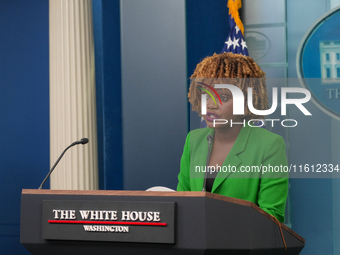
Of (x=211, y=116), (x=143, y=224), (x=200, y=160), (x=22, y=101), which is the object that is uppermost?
(x=22, y=101)

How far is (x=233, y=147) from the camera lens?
1.78 meters

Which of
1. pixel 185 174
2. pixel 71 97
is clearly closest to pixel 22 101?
pixel 71 97

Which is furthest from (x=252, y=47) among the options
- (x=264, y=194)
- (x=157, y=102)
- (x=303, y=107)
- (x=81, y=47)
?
(x=264, y=194)

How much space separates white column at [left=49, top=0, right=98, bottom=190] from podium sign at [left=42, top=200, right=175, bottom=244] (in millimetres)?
2096

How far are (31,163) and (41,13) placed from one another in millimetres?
1439

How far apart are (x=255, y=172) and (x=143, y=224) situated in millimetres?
621

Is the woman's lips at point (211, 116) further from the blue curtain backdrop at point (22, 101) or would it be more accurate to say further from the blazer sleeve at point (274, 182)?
the blue curtain backdrop at point (22, 101)

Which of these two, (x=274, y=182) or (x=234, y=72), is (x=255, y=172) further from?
(x=234, y=72)

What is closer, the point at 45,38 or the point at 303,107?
the point at 303,107

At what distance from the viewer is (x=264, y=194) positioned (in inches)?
65.3

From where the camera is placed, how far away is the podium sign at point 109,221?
126 cm

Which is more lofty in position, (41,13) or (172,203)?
(41,13)

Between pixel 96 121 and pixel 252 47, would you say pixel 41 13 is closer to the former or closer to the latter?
pixel 96 121

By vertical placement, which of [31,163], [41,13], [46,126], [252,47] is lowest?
[31,163]
